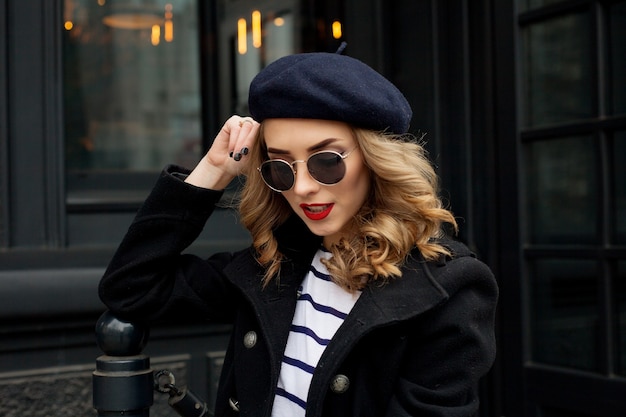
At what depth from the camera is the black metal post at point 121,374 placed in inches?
72.4

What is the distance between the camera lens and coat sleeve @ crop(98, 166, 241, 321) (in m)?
1.91

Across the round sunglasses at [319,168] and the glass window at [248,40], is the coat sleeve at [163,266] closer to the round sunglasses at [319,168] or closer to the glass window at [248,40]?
the round sunglasses at [319,168]

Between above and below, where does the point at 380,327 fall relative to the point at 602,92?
below

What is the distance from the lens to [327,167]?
5.41 feet

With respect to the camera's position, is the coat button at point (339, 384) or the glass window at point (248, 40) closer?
the coat button at point (339, 384)

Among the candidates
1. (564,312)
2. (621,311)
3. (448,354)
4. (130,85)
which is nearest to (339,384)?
(448,354)

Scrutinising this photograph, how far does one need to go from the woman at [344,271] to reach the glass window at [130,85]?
1.72m

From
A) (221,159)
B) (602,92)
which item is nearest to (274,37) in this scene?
(602,92)

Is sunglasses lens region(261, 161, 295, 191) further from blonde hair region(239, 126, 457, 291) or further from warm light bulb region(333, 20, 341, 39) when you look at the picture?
warm light bulb region(333, 20, 341, 39)

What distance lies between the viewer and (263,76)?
1.72 metres

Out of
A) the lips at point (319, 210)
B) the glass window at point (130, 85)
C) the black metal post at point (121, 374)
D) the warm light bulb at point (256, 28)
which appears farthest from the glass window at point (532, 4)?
the black metal post at point (121, 374)

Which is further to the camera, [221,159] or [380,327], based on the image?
[221,159]

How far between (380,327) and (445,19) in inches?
95.4

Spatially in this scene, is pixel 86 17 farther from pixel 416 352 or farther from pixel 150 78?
pixel 416 352
